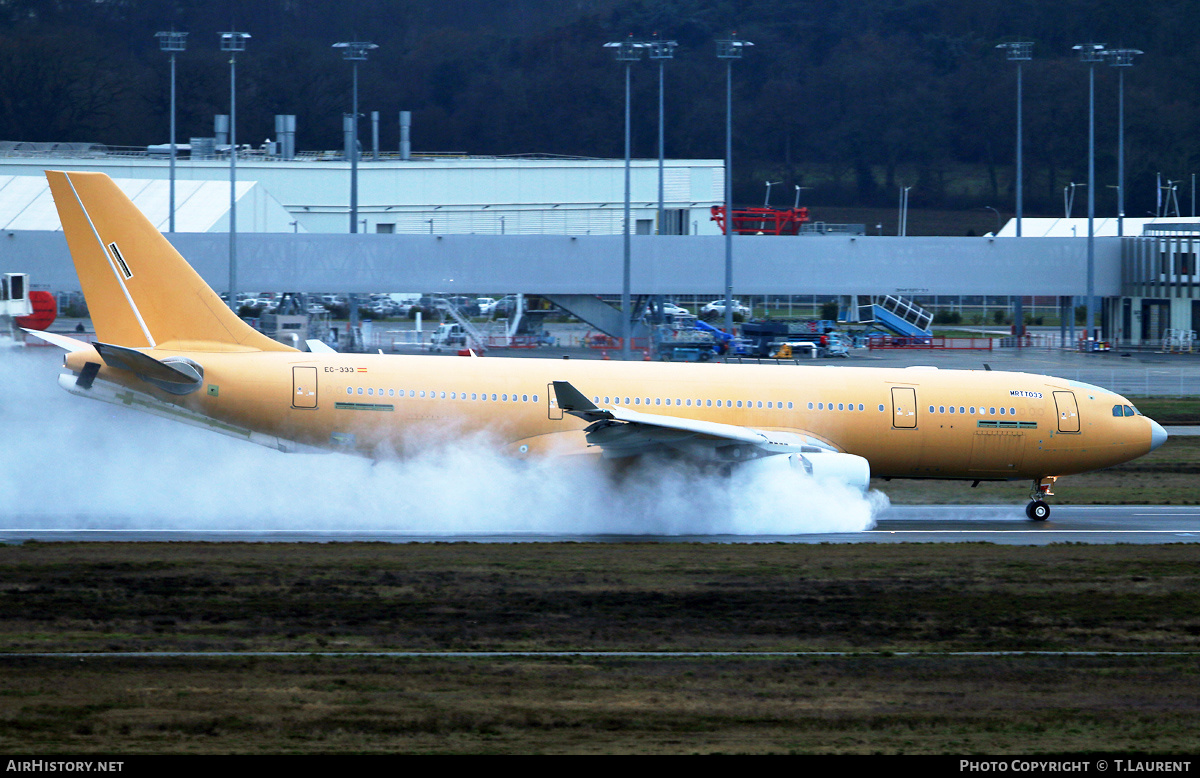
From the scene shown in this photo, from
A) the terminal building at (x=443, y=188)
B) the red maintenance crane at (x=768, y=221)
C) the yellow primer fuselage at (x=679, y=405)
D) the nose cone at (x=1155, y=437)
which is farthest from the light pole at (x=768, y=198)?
the yellow primer fuselage at (x=679, y=405)

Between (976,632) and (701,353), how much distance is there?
1551 inches

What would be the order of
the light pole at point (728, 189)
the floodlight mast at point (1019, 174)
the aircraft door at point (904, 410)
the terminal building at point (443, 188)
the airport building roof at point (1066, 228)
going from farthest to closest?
1. the airport building roof at point (1066, 228)
2. the terminal building at point (443, 188)
3. the floodlight mast at point (1019, 174)
4. the light pole at point (728, 189)
5. the aircraft door at point (904, 410)

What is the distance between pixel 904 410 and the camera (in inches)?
1035

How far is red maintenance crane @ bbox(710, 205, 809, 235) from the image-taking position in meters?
71.9

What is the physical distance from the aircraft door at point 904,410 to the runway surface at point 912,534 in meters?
1.97

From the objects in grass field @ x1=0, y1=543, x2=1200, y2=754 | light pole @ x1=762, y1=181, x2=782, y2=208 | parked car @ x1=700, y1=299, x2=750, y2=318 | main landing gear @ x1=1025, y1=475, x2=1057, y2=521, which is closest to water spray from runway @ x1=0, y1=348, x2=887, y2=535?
grass field @ x1=0, y1=543, x2=1200, y2=754

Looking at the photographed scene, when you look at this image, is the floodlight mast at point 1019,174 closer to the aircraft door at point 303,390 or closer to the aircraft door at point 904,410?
the aircraft door at point 904,410

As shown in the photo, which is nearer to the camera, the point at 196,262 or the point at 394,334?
the point at 196,262

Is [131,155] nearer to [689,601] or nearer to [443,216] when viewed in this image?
[443,216]

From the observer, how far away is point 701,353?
182 feet

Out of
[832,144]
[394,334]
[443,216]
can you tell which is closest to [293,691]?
[394,334]

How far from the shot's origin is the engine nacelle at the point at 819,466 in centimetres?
2453

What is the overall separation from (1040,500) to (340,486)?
14337 mm

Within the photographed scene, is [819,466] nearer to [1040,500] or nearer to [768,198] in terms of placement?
[1040,500]
